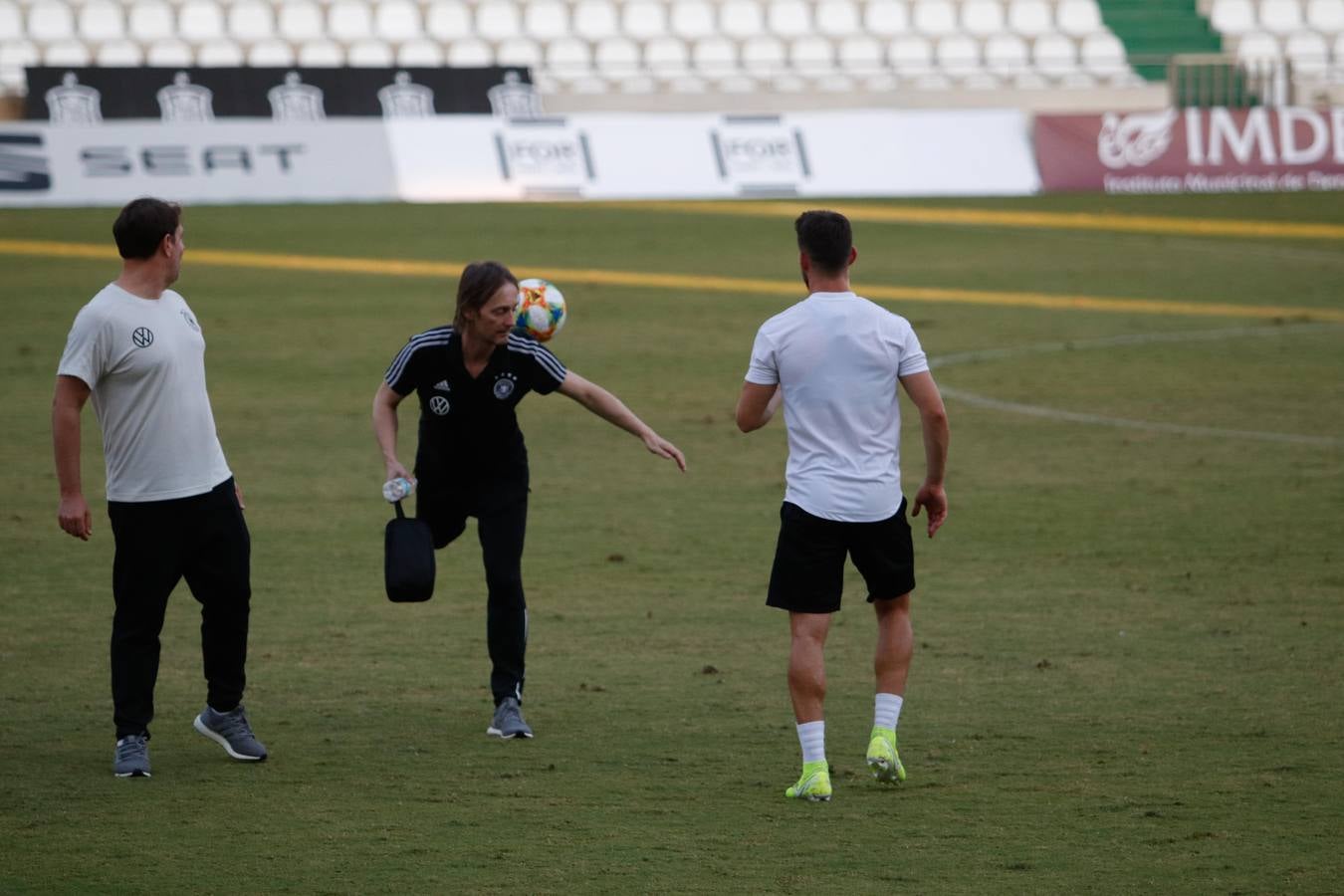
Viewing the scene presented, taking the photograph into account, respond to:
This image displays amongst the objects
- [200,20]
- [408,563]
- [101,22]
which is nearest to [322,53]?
[200,20]

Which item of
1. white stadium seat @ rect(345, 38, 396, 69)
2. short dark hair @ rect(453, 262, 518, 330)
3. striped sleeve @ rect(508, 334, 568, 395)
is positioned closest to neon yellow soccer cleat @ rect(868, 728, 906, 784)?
striped sleeve @ rect(508, 334, 568, 395)

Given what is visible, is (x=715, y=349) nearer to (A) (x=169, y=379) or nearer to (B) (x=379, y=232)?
(B) (x=379, y=232)

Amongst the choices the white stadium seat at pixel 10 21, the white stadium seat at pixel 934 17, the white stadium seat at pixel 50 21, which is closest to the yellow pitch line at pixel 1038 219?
the white stadium seat at pixel 934 17

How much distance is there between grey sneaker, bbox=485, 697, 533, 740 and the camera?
23.5 feet

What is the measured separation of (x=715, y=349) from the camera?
18.0 metres

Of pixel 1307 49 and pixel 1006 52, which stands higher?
pixel 1006 52

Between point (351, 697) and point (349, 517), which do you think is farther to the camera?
point (349, 517)

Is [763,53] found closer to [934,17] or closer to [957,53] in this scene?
[957,53]

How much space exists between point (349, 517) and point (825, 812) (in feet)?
19.2

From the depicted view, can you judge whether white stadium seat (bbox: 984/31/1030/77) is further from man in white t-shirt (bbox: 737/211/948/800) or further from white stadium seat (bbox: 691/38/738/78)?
man in white t-shirt (bbox: 737/211/948/800)

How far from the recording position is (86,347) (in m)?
6.34

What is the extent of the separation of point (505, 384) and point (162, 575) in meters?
1.41

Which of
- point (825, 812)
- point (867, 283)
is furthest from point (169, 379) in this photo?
point (867, 283)

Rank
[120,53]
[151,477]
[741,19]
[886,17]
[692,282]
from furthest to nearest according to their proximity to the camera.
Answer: [886,17]
[741,19]
[120,53]
[692,282]
[151,477]
